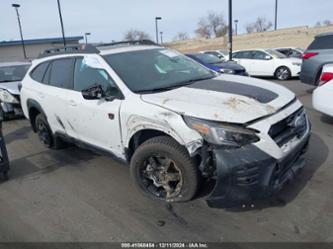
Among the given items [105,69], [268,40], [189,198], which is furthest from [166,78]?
[268,40]

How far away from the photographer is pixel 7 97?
7.89 m

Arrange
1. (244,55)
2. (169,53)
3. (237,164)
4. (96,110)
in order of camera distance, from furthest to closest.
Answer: (244,55) < (169,53) < (96,110) < (237,164)

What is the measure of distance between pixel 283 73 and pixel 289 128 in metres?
11.1

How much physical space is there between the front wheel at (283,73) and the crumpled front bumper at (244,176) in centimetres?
1131

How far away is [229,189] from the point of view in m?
2.80

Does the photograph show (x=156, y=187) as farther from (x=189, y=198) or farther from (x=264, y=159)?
(x=264, y=159)

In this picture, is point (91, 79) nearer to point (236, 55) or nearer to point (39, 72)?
point (39, 72)

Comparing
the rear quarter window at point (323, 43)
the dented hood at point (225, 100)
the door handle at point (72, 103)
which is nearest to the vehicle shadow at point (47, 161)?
the door handle at point (72, 103)

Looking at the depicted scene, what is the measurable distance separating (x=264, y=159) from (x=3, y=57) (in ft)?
151

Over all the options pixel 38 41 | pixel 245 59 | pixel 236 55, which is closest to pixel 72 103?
pixel 245 59

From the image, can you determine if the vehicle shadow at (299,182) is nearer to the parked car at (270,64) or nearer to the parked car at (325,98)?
the parked car at (325,98)

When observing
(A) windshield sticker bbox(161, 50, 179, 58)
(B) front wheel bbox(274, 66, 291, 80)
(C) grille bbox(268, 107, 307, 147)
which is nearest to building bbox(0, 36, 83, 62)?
(B) front wheel bbox(274, 66, 291, 80)

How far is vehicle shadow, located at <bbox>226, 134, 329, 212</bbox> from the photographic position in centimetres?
323

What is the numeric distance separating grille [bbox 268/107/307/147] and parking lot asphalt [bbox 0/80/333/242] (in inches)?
28.6
